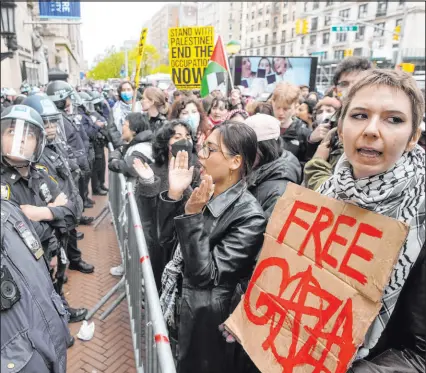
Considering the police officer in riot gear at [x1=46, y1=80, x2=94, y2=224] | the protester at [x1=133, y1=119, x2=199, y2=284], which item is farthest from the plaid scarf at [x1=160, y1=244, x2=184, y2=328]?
the police officer in riot gear at [x1=46, y1=80, x2=94, y2=224]

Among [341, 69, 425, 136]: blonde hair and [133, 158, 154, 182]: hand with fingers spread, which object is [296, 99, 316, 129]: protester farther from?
[341, 69, 425, 136]: blonde hair

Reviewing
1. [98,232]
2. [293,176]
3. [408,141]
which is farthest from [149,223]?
[98,232]

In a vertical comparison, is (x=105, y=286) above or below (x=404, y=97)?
below

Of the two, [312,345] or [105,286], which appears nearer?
[312,345]

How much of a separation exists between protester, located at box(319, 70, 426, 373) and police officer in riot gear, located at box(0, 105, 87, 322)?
1582 mm

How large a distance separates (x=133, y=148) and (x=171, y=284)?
81.6 inches

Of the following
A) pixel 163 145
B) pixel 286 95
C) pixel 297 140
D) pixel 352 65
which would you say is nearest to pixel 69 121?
pixel 163 145

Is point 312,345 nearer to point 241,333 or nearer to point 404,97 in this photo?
point 241,333

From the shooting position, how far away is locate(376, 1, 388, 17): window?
153ft

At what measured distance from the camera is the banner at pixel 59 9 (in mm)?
15266

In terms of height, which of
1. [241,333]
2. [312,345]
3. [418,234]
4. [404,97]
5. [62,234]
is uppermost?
[404,97]

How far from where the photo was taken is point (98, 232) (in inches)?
233

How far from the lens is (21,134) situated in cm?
217

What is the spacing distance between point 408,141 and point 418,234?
1.10 feet
